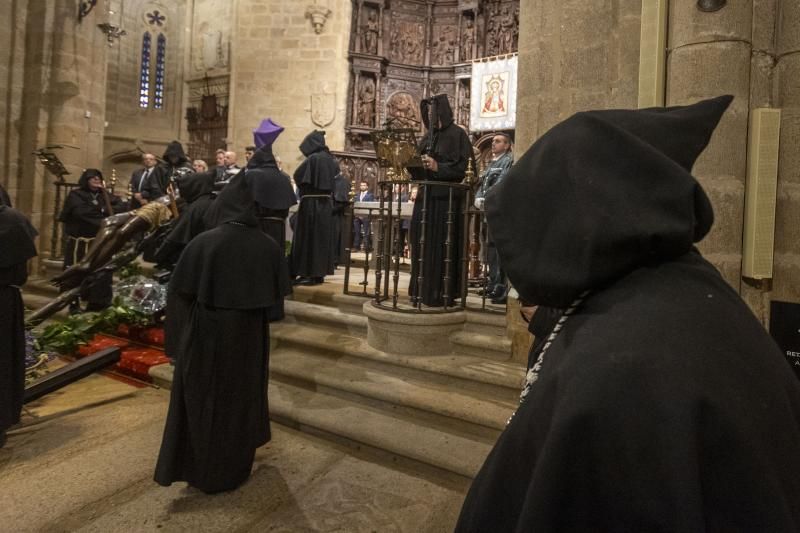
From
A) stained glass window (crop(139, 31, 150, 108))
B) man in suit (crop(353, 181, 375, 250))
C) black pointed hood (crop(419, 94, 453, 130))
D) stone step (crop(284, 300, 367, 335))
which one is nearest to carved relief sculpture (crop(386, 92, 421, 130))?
man in suit (crop(353, 181, 375, 250))

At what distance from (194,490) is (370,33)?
14358 mm

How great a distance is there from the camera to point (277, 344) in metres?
5.86

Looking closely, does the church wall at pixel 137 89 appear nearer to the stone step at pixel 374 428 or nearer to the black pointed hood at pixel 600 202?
the stone step at pixel 374 428

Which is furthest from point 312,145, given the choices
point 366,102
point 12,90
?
point 366,102

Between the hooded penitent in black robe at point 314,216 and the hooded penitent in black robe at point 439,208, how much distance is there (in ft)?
6.41

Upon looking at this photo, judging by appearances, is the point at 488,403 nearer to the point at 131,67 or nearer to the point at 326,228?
the point at 326,228

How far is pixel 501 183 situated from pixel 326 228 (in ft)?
21.0

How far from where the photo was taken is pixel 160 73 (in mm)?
18500

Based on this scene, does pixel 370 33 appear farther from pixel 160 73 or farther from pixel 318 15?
pixel 160 73

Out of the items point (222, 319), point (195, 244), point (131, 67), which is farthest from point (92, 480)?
point (131, 67)

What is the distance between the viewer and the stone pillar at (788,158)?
308cm

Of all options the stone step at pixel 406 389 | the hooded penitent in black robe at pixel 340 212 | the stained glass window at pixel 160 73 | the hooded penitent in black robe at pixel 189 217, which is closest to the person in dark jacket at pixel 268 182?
the hooded penitent in black robe at pixel 189 217

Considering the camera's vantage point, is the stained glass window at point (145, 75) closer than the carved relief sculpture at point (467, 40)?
No

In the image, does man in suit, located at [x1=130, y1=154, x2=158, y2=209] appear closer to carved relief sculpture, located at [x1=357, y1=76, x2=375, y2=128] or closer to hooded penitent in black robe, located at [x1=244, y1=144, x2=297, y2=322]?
hooded penitent in black robe, located at [x1=244, y1=144, x2=297, y2=322]
